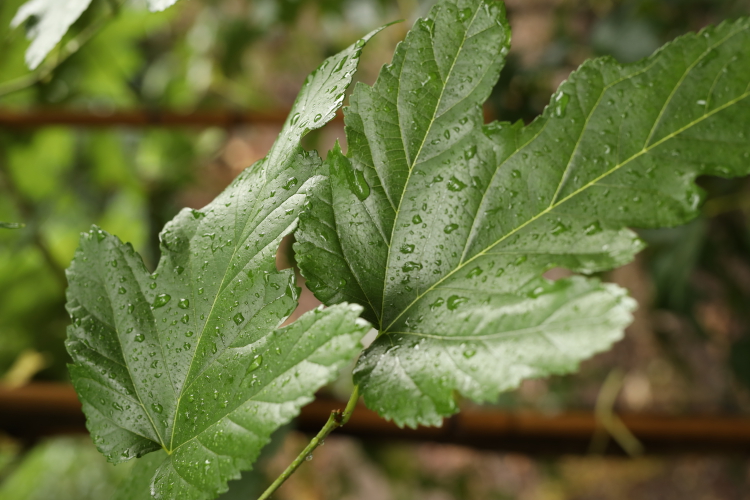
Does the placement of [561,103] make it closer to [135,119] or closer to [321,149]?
[135,119]

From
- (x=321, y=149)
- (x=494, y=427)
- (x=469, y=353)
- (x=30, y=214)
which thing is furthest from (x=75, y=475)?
(x=469, y=353)

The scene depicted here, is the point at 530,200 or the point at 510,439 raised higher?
the point at 530,200

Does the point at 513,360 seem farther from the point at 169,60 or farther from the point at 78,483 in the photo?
the point at 78,483

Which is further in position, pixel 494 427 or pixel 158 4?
pixel 494 427

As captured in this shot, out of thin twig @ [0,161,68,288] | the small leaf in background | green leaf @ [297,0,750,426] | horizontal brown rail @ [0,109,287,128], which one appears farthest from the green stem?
the small leaf in background

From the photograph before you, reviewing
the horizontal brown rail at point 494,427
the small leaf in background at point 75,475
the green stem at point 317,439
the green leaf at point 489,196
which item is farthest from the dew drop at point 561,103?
the small leaf in background at point 75,475

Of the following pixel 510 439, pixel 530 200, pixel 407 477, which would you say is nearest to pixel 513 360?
pixel 530 200

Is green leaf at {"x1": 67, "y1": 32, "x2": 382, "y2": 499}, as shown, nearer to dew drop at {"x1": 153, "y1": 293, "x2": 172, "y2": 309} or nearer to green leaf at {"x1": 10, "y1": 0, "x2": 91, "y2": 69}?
dew drop at {"x1": 153, "y1": 293, "x2": 172, "y2": 309}
